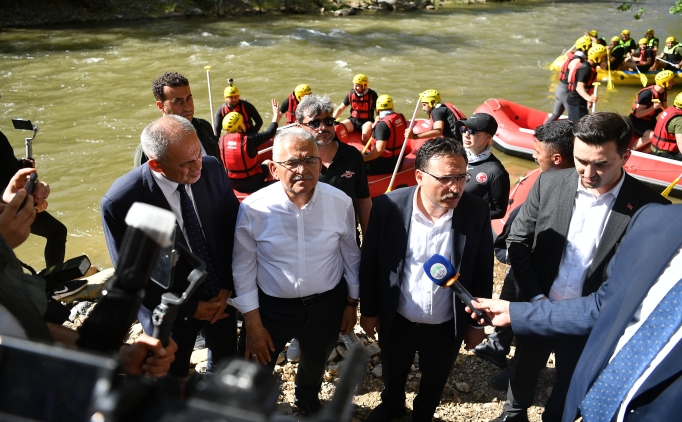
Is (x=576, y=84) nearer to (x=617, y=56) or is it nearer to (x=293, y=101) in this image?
(x=293, y=101)

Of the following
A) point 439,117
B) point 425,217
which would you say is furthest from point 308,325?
point 439,117

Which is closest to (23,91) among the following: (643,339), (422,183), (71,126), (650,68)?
(71,126)

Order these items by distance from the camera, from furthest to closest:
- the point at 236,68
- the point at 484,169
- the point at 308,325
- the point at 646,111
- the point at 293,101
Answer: the point at 236,68 < the point at 646,111 < the point at 293,101 < the point at 484,169 < the point at 308,325

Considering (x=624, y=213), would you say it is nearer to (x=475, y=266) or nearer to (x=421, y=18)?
(x=475, y=266)

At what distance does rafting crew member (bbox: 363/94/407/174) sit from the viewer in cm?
705

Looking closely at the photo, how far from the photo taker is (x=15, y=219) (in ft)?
6.88

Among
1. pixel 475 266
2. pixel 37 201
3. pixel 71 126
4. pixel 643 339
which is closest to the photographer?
pixel 643 339

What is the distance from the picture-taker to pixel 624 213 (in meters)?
2.78

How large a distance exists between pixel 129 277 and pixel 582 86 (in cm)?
966

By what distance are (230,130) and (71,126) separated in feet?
22.4

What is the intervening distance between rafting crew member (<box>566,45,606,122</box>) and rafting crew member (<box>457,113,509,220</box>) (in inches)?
219

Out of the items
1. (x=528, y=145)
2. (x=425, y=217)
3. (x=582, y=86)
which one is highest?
(x=425, y=217)

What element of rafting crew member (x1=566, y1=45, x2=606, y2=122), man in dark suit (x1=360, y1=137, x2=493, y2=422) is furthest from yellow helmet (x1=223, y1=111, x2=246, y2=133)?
rafting crew member (x1=566, y1=45, x2=606, y2=122)

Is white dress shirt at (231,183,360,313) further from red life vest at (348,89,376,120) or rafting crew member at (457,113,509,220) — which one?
red life vest at (348,89,376,120)
